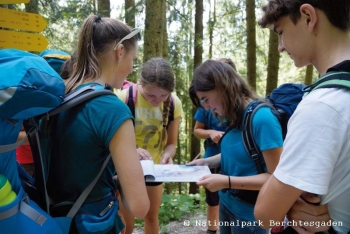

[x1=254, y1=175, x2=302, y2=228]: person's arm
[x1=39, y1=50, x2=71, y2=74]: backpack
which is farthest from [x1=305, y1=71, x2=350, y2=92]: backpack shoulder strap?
[x1=39, y1=50, x2=71, y2=74]: backpack

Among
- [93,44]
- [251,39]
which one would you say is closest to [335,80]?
[93,44]

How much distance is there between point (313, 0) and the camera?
116 centimetres

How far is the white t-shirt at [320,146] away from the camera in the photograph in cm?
99

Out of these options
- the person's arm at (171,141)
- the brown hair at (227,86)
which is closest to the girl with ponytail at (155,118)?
the person's arm at (171,141)

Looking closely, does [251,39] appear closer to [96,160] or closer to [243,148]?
[243,148]

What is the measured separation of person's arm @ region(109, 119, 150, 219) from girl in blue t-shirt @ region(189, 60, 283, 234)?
805 millimetres

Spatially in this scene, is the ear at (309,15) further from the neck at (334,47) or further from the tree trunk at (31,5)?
the tree trunk at (31,5)

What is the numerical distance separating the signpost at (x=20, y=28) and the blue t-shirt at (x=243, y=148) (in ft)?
7.17

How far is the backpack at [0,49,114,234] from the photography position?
1122 millimetres

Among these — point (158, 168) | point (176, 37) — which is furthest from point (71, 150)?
point (176, 37)

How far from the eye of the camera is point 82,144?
1.40 metres

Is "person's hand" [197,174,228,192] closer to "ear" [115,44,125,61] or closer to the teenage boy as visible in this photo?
the teenage boy

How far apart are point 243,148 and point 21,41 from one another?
2.40m

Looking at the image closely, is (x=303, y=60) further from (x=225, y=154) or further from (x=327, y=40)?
(x=225, y=154)
